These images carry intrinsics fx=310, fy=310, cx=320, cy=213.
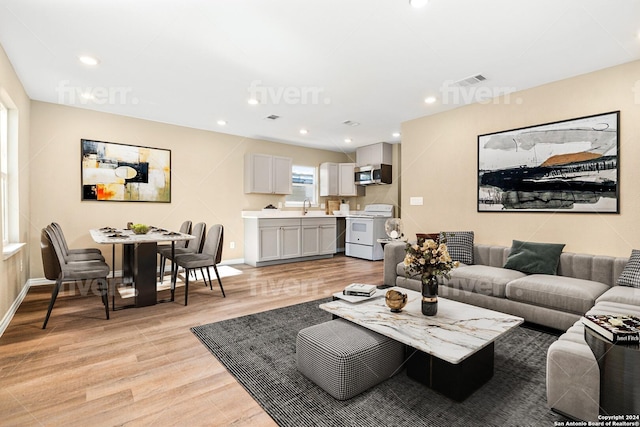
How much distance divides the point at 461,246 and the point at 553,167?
135 cm

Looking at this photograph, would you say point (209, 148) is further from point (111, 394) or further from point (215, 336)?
point (111, 394)

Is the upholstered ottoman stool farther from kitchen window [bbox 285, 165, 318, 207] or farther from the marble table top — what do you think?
kitchen window [bbox 285, 165, 318, 207]

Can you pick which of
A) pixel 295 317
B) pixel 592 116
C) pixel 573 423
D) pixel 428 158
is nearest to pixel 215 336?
pixel 295 317

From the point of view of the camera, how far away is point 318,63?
125 inches

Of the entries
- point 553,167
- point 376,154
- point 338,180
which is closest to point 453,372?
point 553,167

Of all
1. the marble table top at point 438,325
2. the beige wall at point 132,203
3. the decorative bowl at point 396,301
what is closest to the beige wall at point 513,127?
the marble table top at point 438,325

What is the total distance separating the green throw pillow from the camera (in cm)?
323

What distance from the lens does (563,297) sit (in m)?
2.67

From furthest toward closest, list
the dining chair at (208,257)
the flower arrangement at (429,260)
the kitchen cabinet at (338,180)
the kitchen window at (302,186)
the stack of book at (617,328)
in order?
the kitchen cabinet at (338,180)
the kitchen window at (302,186)
the dining chair at (208,257)
the flower arrangement at (429,260)
the stack of book at (617,328)

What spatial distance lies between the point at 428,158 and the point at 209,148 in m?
3.90

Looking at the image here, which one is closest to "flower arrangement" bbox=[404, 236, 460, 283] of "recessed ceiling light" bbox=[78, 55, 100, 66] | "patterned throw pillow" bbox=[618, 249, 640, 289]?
"patterned throw pillow" bbox=[618, 249, 640, 289]

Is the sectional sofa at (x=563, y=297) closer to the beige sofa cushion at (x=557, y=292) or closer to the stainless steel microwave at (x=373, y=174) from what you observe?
the beige sofa cushion at (x=557, y=292)

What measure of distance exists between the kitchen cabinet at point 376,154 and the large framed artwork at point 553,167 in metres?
2.80

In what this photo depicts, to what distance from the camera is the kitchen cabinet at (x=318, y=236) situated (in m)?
6.52
